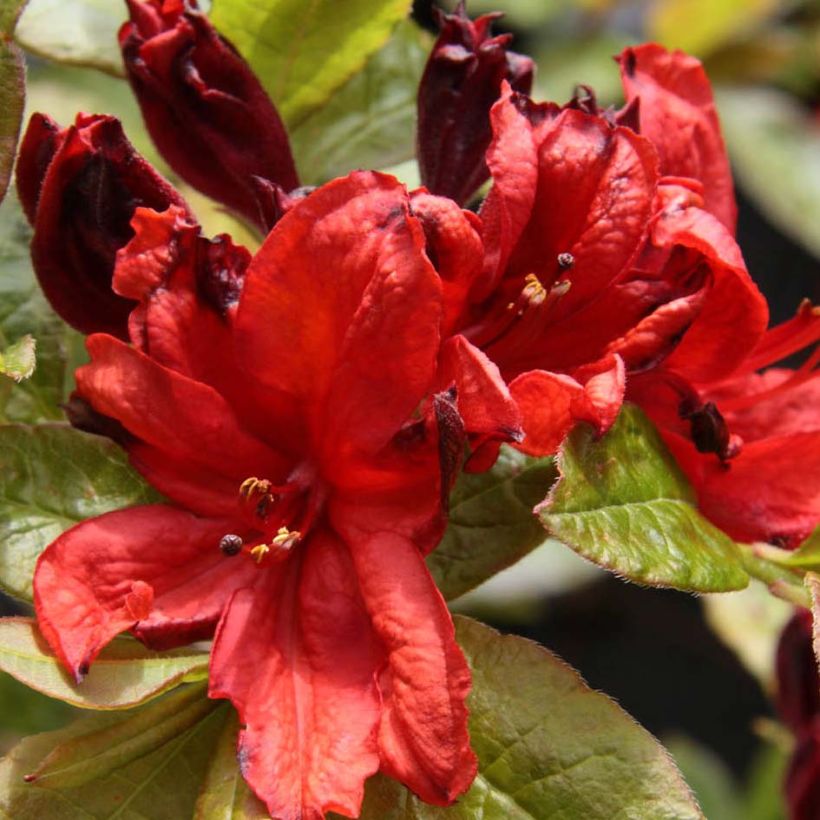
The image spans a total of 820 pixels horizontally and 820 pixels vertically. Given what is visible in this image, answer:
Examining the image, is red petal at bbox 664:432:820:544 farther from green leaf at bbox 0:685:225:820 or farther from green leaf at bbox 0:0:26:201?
green leaf at bbox 0:0:26:201

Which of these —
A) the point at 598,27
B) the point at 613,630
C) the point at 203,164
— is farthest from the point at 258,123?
the point at 613,630

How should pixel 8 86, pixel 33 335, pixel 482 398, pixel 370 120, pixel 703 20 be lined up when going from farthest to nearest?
pixel 703 20 → pixel 370 120 → pixel 33 335 → pixel 8 86 → pixel 482 398

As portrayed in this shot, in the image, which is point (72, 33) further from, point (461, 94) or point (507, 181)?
point (507, 181)

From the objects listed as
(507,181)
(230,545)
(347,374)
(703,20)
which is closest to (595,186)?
(507,181)

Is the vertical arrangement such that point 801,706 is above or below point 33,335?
below

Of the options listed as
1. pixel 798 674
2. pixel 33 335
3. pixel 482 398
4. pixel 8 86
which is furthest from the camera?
pixel 798 674

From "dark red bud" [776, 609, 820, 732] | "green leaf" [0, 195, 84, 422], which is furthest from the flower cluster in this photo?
"dark red bud" [776, 609, 820, 732]

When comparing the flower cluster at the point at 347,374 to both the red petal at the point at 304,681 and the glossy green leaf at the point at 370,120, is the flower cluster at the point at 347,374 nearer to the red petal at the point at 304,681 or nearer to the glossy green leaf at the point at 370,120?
the red petal at the point at 304,681

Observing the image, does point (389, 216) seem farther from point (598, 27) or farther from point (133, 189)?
point (598, 27)
